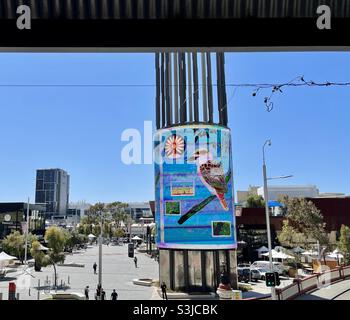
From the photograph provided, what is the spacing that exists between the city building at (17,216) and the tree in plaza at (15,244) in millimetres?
99

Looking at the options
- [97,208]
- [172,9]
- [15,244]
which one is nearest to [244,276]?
[97,208]

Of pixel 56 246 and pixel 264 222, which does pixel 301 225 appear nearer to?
pixel 264 222

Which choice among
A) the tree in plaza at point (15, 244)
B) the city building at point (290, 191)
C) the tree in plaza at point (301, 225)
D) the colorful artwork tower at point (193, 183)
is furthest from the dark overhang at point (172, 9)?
the tree in plaza at point (301, 225)

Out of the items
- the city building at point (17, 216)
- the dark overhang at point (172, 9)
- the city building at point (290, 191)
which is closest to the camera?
the dark overhang at point (172, 9)

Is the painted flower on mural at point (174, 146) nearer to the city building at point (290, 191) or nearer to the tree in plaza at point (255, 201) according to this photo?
the city building at point (290, 191)

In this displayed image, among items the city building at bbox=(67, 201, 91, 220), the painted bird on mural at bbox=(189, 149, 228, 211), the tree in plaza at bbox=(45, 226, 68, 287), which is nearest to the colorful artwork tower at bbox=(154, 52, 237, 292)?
the painted bird on mural at bbox=(189, 149, 228, 211)

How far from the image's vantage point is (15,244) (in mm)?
5961

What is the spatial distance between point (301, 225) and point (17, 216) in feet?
23.6

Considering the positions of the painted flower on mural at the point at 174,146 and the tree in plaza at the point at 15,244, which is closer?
the painted flower on mural at the point at 174,146

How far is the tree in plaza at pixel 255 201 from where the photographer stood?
9455 millimetres

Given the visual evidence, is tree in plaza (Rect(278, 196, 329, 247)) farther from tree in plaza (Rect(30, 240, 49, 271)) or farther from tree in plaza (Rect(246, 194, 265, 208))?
tree in plaza (Rect(30, 240, 49, 271))

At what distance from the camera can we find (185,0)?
2.55m

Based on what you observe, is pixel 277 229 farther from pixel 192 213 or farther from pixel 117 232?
pixel 117 232

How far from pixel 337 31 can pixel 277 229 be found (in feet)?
21.9
